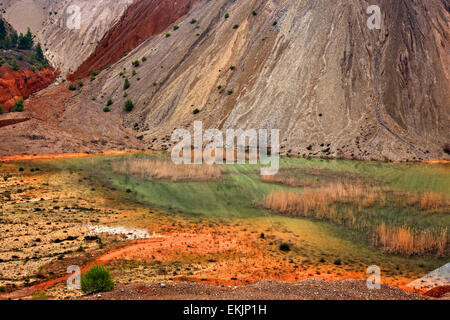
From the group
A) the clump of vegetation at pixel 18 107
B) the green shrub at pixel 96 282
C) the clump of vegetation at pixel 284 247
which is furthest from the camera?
the clump of vegetation at pixel 18 107

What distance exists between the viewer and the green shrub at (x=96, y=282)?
28.3 ft

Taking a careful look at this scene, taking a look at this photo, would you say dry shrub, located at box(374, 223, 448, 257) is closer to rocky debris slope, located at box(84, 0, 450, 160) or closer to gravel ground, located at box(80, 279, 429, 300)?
gravel ground, located at box(80, 279, 429, 300)

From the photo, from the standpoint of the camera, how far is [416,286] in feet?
35.7

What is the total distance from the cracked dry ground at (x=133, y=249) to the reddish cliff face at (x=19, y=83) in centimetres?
3544

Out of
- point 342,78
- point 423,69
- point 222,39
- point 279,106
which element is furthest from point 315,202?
point 222,39

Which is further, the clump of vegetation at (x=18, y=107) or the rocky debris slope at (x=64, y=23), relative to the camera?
the rocky debris slope at (x=64, y=23)

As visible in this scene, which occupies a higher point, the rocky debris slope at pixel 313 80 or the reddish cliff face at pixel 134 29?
the reddish cliff face at pixel 134 29

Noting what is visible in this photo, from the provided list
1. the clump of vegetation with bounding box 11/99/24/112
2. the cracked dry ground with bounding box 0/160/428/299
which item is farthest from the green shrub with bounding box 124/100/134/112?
the cracked dry ground with bounding box 0/160/428/299

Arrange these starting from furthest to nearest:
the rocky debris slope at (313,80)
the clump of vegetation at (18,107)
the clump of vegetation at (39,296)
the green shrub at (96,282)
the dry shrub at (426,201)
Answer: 1. the clump of vegetation at (18,107)
2. the rocky debris slope at (313,80)
3. the dry shrub at (426,201)
4. the clump of vegetation at (39,296)
5. the green shrub at (96,282)

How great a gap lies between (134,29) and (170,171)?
4731 centimetres

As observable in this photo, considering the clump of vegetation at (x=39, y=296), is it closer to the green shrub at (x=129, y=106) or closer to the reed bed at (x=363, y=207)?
the reed bed at (x=363, y=207)

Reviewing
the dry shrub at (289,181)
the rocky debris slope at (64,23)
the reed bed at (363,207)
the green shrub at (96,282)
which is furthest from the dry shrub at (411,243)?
the rocky debris slope at (64,23)

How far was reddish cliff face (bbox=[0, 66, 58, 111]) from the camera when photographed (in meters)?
50.2

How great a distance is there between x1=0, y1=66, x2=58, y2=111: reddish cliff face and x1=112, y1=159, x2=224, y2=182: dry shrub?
27.8 m
